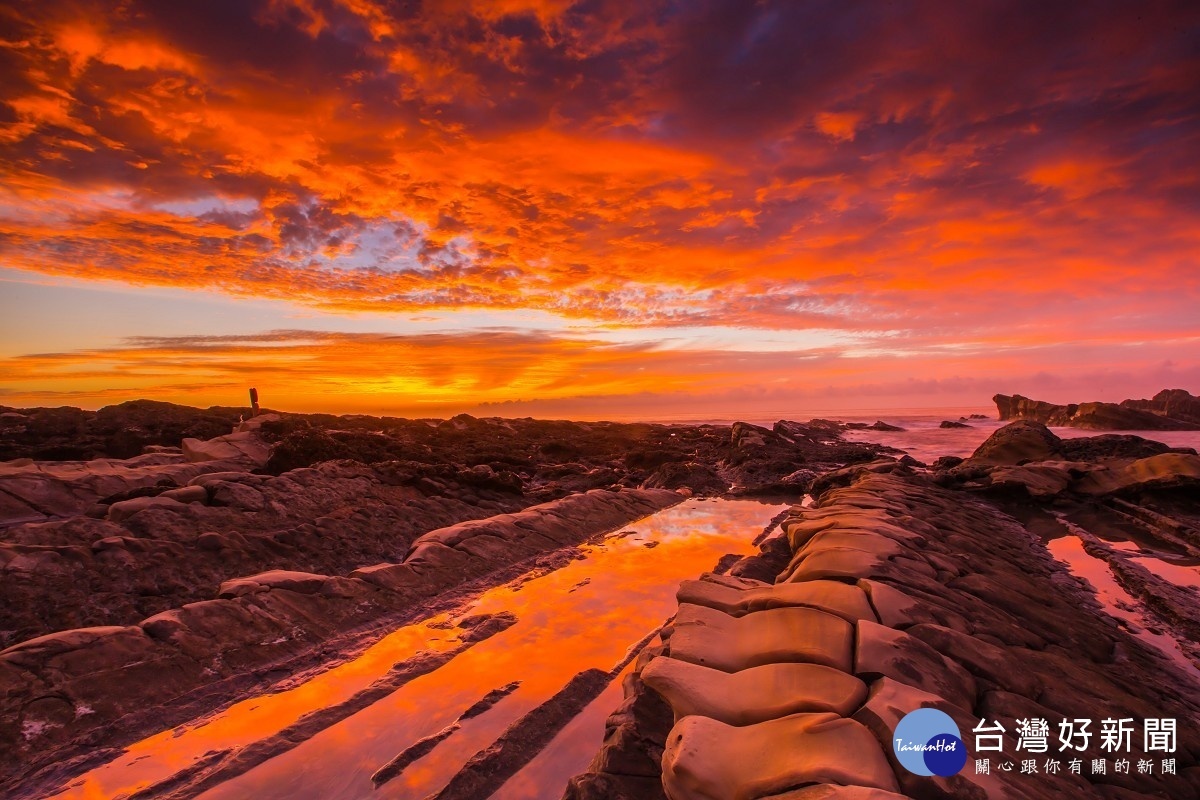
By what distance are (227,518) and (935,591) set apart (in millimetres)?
9520

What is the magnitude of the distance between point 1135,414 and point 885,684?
141ft

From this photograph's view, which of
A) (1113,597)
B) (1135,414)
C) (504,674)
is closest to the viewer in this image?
(504,674)

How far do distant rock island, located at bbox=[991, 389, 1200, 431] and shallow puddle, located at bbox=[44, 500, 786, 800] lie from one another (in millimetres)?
34348

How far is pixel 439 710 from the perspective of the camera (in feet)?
13.8

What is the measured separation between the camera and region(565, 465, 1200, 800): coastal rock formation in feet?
8.47

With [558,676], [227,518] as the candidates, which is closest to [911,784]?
[558,676]

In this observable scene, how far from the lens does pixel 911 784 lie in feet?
8.05

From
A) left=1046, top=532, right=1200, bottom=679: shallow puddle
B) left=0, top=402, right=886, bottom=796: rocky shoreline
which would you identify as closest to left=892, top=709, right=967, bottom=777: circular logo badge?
left=1046, top=532, right=1200, bottom=679: shallow puddle

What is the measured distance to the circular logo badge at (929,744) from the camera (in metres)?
2.52

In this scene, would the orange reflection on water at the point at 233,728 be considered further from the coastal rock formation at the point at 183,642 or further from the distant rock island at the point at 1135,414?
the distant rock island at the point at 1135,414

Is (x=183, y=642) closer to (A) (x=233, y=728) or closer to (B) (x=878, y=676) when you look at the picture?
(A) (x=233, y=728)

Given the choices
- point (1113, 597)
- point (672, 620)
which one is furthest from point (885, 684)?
point (1113, 597)

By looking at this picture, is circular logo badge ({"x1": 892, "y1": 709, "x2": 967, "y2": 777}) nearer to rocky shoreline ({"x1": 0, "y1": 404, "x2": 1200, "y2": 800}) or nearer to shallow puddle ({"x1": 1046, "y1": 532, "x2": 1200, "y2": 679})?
rocky shoreline ({"x1": 0, "y1": 404, "x2": 1200, "y2": 800})

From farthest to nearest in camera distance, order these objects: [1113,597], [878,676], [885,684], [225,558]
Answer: [225,558] < [1113,597] < [878,676] < [885,684]
